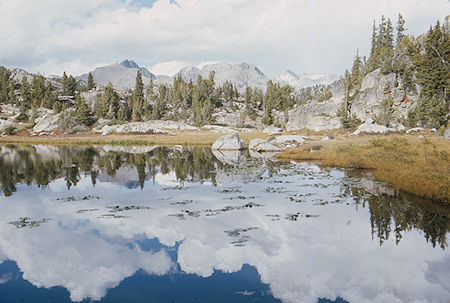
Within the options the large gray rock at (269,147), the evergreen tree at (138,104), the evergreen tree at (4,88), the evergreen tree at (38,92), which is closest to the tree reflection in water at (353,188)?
the large gray rock at (269,147)

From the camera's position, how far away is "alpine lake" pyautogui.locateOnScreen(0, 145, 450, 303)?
7.90m

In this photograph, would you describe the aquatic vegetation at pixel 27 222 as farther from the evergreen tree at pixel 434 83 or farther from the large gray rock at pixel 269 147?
the evergreen tree at pixel 434 83

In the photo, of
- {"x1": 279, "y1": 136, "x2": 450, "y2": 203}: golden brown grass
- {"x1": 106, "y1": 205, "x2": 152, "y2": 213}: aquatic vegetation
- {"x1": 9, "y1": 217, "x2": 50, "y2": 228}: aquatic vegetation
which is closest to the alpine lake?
{"x1": 9, "y1": 217, "x2": 50, "y2": 228}: aquatic vegetation

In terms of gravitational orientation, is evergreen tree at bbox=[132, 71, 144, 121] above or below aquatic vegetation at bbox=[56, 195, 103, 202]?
above

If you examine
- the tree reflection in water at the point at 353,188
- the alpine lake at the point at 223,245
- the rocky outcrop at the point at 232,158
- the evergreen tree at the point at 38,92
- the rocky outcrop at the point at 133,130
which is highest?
the evergreen tree at the point at 38,92

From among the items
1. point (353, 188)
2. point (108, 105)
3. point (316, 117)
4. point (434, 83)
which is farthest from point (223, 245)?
point (108, 105)

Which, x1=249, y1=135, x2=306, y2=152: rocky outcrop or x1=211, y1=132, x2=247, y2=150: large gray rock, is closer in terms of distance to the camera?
x1=249, y1=135, x2=306, y2=152: rocky outcrop

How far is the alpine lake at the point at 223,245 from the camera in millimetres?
7902

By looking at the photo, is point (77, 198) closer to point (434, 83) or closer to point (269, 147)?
point (269, 147)

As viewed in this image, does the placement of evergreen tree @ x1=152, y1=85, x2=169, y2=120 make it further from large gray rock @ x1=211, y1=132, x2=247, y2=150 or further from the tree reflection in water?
the tree reflection in water

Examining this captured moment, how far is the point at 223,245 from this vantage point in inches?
421

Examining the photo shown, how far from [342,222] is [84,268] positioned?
33.6 feet

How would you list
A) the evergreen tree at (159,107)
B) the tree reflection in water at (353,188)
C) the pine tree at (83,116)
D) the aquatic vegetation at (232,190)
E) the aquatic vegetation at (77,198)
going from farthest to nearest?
the evergreen tree at (159,107) → the pine tree at (83,116) → the aquatic vegetation at (232,190) → the aquatic vegetation at (77,198) → the tree reflection in water at (353,188)

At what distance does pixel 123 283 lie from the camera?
26.9 feet
